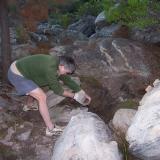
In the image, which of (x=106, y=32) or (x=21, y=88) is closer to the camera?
(x=21, y=88)

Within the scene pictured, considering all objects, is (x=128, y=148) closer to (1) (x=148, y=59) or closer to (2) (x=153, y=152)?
(2) (x=153, y=152)

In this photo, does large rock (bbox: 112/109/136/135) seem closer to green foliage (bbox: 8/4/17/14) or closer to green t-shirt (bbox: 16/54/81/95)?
green t-shirt (bbox: 16/54/81/95)

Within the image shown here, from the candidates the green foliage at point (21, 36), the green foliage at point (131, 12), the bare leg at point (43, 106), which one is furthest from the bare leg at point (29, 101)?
the green foliage at point (21, 36)

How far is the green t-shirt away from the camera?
5.80 m

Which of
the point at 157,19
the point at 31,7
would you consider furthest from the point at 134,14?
the point at 31,7

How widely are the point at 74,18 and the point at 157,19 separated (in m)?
10.4

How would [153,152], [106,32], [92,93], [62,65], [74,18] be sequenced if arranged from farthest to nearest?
[74,18]
[106,32]
[92,93]
[62,65]
[153,152]

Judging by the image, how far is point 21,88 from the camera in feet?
20.0

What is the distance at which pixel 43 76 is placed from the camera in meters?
6.10

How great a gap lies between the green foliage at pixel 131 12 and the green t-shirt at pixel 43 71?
1989 mm

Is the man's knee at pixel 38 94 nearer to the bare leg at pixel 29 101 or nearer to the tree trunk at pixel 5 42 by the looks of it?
the bare leg at pixel 29 101

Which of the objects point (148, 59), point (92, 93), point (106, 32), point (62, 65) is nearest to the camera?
point (62, 65)

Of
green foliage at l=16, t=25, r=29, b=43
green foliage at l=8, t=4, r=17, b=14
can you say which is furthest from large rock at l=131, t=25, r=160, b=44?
green foliage at l=8, t=4, r=17, b=14

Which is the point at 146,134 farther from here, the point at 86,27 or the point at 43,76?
the point at 86,27
